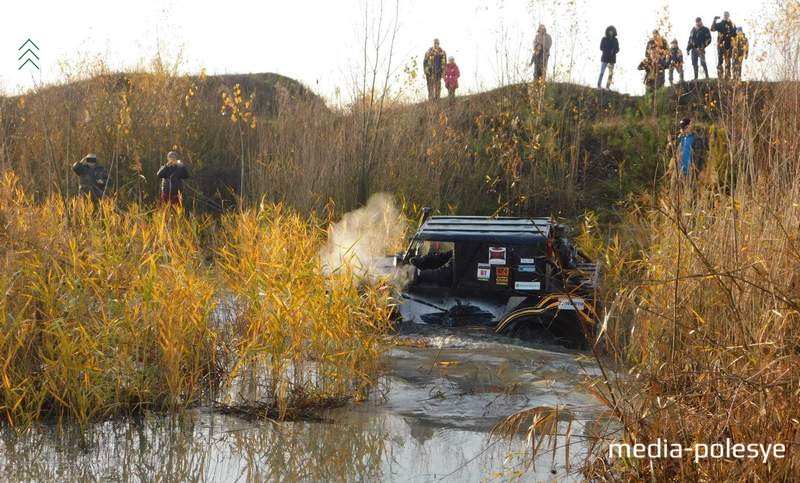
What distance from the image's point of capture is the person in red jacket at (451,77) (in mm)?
17008

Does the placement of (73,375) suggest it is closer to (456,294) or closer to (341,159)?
(456,294)

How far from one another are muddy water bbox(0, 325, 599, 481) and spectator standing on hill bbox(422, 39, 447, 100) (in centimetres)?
939

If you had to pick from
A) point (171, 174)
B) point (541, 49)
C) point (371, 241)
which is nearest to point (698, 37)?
point (541, 49)

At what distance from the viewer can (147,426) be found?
6352mm

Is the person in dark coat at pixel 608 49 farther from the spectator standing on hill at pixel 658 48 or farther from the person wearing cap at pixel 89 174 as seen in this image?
the person wearing cap at pixel 89 174

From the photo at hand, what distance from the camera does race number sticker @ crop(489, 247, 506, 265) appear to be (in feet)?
29.5

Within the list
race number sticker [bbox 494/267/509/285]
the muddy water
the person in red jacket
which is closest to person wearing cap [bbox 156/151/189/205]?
the person in red jacket

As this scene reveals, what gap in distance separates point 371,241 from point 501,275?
130 inches

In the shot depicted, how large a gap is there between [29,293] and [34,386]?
27.0 inches

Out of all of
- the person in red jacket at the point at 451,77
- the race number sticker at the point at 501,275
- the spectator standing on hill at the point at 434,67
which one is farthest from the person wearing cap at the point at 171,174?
the race number sticker at the point at 501,275

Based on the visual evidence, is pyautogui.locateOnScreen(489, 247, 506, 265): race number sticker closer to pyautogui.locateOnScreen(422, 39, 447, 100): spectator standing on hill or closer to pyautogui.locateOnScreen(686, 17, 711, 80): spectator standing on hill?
pyautogui.locateOnScreen(422, 39, 447, 100): spectator standing on hill

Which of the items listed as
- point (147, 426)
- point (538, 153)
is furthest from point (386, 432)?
point (538, 153)

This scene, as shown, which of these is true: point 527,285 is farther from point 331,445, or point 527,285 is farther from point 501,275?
point 331,445

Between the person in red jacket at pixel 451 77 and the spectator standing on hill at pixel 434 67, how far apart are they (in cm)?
21
